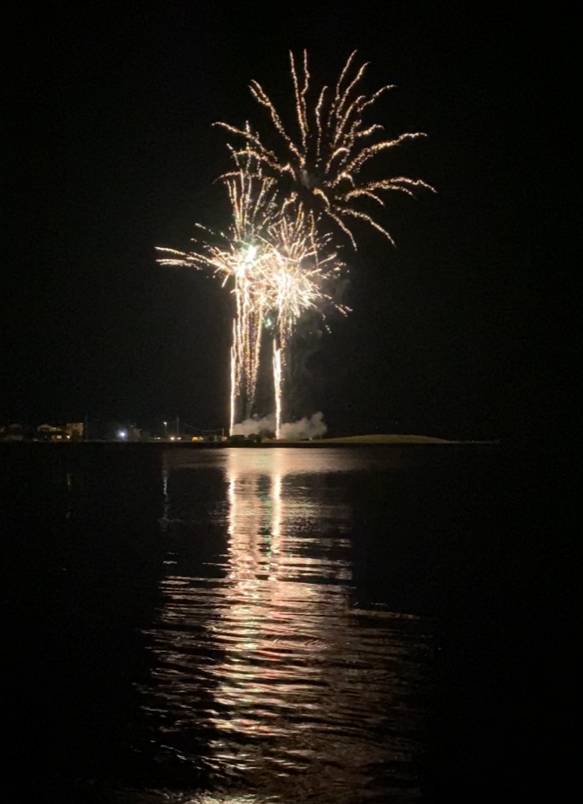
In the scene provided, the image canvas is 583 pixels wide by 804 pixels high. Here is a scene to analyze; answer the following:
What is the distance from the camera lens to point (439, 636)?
5695mm

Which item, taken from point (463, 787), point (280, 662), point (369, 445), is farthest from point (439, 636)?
point (369, 445)

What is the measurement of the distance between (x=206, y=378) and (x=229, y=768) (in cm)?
6732

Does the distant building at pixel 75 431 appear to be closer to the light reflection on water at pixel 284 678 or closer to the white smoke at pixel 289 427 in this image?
the white smoke at pixel 289 427

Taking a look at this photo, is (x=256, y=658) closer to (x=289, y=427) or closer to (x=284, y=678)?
(x=284, y=678)

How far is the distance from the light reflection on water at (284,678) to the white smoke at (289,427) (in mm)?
33762

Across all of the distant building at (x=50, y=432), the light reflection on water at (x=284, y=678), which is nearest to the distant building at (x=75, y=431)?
the distant building at (x=50, y=432)

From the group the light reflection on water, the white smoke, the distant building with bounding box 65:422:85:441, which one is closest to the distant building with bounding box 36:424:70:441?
the distant building with bounding box 65:422:85:441

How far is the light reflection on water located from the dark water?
13 mm

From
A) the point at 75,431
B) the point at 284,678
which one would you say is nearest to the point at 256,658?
the point at 284,678

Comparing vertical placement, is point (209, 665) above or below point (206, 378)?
below

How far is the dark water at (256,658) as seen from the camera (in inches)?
140

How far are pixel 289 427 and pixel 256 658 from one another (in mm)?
37903

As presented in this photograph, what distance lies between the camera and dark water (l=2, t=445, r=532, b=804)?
140 inches

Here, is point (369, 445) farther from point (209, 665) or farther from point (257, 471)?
point (209, 665)
